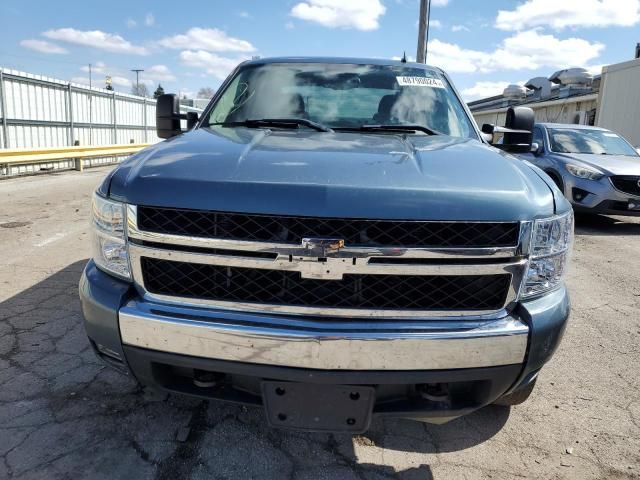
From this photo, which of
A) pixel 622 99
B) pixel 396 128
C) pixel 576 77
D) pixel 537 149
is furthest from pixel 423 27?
pixel 396 128

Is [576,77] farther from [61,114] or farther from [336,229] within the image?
[336,229]

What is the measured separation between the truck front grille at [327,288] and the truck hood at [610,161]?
7120 millimetres

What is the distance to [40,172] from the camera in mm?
13719

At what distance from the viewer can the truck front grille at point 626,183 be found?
7633mm

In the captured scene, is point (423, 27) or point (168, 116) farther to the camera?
point (423, 27)

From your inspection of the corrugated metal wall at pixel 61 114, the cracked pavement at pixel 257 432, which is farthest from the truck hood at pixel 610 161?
the corrugated metal wall at pixel 61 114

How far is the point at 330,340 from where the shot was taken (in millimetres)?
1740

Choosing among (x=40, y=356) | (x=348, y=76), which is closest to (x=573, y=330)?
(x=348, y=76)

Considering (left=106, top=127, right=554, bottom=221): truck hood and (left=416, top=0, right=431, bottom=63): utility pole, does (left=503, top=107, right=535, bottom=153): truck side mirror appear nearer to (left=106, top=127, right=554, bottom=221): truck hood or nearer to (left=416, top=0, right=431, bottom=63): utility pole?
(left=106, top=127, right=554, bottom=221): truck hood

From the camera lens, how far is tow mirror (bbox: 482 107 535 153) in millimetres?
3203

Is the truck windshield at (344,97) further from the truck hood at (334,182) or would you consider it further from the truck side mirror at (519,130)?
the truck hood at (334,182)

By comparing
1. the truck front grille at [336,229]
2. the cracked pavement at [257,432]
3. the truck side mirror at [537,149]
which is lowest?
the cracked pavement at [257,432]

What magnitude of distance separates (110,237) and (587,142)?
9329 mm

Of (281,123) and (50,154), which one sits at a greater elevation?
(281,123)
